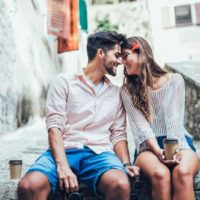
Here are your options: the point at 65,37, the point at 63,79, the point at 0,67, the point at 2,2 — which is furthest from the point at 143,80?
the point at 65,37

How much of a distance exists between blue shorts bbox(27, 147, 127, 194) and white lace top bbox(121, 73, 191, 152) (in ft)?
0.83

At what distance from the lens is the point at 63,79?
2711mm

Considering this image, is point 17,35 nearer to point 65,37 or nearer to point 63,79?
point 65,37

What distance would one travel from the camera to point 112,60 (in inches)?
107

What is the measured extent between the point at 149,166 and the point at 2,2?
14.3 feet

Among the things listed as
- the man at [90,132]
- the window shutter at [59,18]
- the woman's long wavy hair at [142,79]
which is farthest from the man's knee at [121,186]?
the window shutter at [59,18]

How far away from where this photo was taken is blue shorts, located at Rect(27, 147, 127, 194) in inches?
91.6

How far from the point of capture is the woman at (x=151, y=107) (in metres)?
2.53

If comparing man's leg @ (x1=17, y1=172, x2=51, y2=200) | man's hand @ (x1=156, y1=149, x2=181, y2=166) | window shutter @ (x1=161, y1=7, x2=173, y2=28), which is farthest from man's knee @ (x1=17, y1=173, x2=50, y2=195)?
window shutter @ (x1=161, y1=7, x2=173, y2=28)

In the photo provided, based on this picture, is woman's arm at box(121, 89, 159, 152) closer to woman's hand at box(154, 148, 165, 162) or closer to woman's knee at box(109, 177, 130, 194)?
woman's hand at box(154, 148, 165, 162)

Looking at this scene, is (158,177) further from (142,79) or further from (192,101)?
(192,101)

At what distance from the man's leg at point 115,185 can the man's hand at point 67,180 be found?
150mm

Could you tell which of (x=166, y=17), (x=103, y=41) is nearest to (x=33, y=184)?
(x=103, y=41)

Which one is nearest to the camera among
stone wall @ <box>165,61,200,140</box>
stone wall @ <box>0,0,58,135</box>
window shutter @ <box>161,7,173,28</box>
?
stone wall @ <box>165,61,200,140</box>
